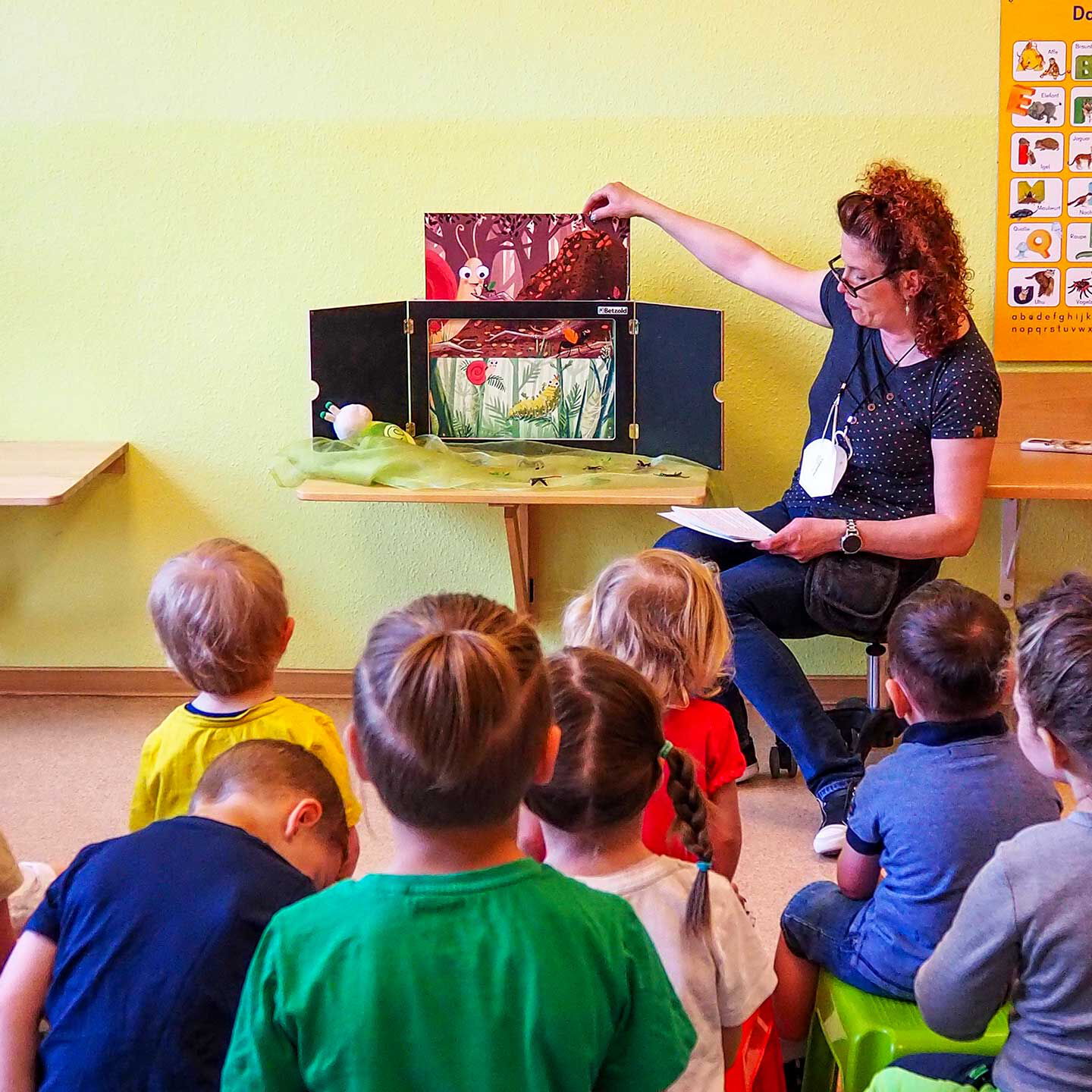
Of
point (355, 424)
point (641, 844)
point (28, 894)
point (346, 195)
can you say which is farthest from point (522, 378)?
point (641, 844)

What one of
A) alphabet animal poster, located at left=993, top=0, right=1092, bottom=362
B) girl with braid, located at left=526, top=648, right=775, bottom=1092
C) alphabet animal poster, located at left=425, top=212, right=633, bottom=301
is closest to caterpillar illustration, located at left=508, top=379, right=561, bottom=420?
alphabet animal poster, located at left=425, top=212, right=633, bottom=301

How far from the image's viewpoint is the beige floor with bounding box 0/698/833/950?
245 cm

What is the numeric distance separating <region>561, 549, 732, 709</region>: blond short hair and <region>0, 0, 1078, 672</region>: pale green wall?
4.82 feet

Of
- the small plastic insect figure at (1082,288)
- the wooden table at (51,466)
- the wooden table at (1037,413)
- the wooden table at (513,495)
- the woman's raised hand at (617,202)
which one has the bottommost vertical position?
the wooden table at (513,495)

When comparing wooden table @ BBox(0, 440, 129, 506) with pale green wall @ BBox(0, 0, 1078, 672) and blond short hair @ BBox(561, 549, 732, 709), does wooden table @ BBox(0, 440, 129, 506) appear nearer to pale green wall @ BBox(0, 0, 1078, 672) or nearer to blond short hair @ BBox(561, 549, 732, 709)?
pale green wall @ BBox(0, 0, 1078, 672)

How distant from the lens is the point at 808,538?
251 centimetres

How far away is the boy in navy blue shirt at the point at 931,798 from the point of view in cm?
145

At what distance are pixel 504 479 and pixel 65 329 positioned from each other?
1.19 meters

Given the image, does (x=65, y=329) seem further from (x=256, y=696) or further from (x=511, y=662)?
(x=511, y=662)

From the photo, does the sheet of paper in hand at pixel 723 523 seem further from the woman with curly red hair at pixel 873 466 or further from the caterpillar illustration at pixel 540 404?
the caterpillar illustration at pixel 540 404

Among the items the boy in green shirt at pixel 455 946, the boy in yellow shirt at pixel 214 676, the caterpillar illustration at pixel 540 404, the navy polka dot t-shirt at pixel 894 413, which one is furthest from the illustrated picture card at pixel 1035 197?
the boy in green shirt at pixel 455 946

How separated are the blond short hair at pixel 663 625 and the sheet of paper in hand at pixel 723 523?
0.78 meters

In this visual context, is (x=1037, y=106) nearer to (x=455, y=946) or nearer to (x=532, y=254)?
(x=532, y=254)

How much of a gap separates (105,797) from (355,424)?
3.00ft
